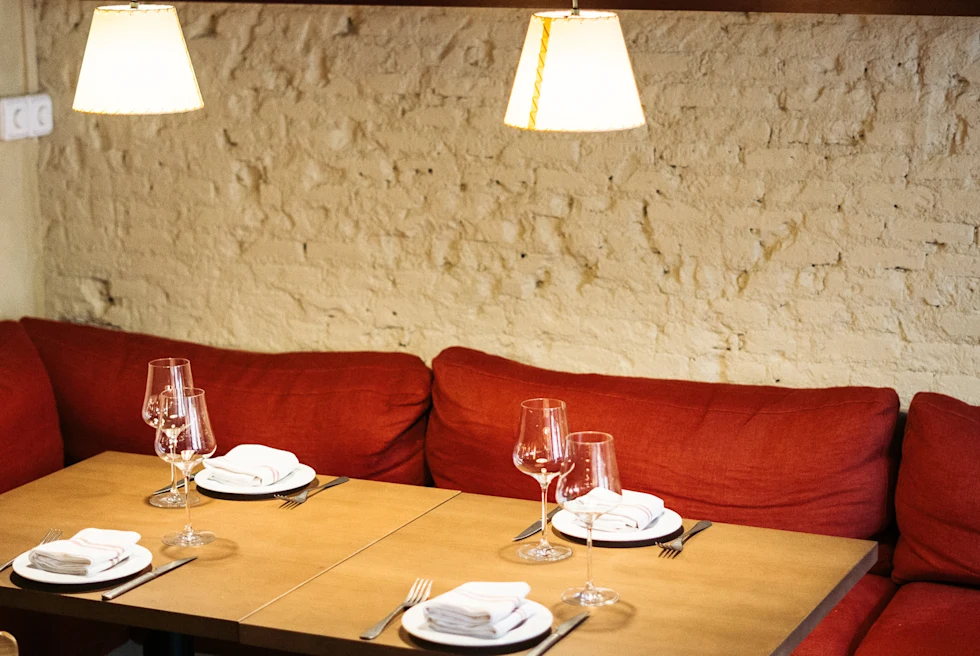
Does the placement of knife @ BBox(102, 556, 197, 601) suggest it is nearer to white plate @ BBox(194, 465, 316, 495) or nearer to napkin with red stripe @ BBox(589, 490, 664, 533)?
white plate @ BBox(194, 465, 316, 495)

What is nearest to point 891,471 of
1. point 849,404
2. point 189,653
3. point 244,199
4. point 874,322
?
point 849,404

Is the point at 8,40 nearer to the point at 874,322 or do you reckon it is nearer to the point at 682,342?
the point at 682,342

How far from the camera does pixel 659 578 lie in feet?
6.97

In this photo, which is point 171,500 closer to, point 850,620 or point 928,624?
point 850,620

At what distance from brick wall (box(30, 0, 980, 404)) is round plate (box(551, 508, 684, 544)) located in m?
0.82

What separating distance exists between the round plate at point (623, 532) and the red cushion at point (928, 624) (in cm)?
47

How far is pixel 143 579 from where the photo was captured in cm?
210

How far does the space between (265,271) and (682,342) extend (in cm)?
119

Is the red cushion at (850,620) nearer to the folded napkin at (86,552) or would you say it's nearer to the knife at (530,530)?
the knife at (530,530)

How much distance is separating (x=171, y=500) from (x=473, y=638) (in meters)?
0.94

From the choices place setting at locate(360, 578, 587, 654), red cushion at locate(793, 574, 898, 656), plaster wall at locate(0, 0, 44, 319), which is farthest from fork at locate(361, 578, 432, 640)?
plaster wall at locate(0, 0, 44, 319)

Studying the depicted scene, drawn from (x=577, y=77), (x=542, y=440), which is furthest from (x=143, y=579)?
(x=577, y=77)

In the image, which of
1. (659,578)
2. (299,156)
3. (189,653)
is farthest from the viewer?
(299,156)

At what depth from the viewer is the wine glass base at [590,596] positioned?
202 centimetres
